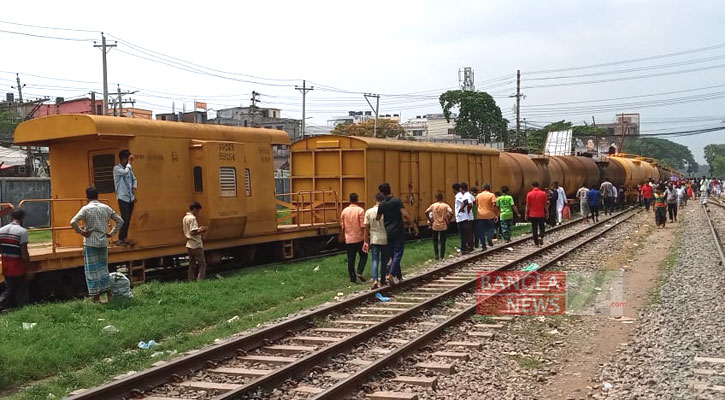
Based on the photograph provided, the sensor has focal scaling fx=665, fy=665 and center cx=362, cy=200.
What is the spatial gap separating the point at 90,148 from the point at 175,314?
4288 millimetres

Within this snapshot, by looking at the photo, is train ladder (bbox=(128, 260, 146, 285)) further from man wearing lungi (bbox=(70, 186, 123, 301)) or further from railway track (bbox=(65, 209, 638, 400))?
railway track (bbox=(65, 209, 638, 400))

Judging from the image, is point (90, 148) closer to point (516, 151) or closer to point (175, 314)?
point (175, 314)

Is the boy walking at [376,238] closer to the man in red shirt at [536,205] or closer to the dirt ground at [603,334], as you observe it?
the dirt ground at [603,334]

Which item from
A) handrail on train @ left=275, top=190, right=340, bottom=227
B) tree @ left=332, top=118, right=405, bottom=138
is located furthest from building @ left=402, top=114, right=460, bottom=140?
handrail on train @ left=275, top=190, right=340, bottom=227

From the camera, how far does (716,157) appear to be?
150 m

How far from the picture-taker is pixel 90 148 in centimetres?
1216

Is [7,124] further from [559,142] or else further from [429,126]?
[429,126]

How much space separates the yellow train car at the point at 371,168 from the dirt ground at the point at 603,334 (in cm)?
591

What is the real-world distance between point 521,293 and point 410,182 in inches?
334

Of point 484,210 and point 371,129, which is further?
point 371,129

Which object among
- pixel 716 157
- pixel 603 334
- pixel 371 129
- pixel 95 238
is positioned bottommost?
pixel 603 334

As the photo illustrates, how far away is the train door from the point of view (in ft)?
63.2

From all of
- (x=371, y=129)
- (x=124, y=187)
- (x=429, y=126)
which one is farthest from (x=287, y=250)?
(x=429, y=126)

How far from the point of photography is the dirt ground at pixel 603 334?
6.65 meters
